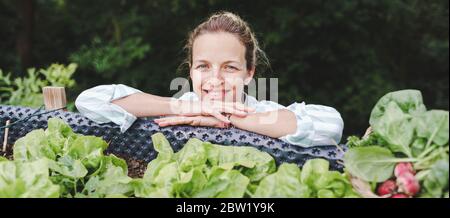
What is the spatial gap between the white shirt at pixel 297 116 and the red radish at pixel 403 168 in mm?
340

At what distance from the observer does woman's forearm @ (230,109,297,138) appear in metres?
1.43

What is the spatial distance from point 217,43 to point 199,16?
335cm

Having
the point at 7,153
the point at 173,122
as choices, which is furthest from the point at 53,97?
the point at 173,122

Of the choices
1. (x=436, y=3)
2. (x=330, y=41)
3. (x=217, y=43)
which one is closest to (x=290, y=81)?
(x=330, y=41)

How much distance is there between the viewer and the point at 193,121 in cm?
153

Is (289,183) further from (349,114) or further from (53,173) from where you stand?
(349,114)

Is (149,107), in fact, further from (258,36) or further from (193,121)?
(258,36)

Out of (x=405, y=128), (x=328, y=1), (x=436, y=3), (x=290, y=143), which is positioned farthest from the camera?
(x=436, y=3)

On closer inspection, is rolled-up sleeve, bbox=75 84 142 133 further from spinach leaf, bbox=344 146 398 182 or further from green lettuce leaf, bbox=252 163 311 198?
spinach leaf, bbox=344 146 398 182

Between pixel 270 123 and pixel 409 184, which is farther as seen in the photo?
pixel 270 123

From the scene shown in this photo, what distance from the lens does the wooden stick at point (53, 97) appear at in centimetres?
174

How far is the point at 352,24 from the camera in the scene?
513cm

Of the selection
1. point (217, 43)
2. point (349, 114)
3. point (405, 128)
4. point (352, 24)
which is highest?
point (352, 24)

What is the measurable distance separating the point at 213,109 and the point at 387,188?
655mm
